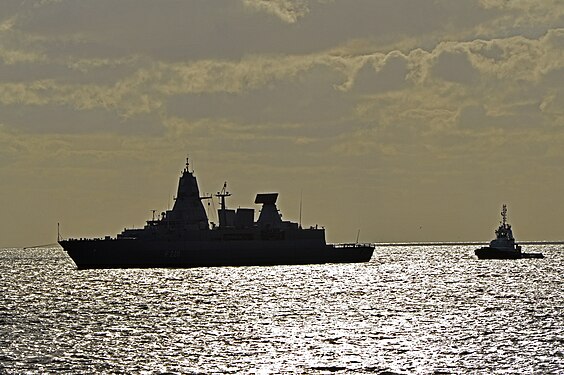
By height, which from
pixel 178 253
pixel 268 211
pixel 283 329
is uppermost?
pixel 268 211

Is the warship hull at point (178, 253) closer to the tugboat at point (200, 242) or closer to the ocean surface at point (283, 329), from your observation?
the tugboat at point (200, 242)

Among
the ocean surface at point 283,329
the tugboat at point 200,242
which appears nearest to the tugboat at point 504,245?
the tugboat at point 200,242

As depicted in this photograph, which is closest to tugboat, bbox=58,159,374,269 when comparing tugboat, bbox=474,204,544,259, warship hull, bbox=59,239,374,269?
warship hull, bbox=59,239,374,269

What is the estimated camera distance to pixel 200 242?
149375 mm

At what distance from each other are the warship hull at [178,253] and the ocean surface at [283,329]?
3103 centimetres

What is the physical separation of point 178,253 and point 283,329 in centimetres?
8583

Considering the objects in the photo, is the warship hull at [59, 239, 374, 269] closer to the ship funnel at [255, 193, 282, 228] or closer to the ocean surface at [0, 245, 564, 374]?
the ship funnel at [255, 193, 282, 228]

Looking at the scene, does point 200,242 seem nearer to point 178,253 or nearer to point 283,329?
point 178,253

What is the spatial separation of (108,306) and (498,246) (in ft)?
349

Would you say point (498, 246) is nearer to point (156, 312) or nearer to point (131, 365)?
point (156, 312)

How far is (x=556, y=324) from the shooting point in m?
66.7

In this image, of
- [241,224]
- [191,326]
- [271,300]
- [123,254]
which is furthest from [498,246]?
[191,326]

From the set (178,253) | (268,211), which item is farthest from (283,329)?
(268,211)

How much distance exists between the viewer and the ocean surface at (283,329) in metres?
48.7
